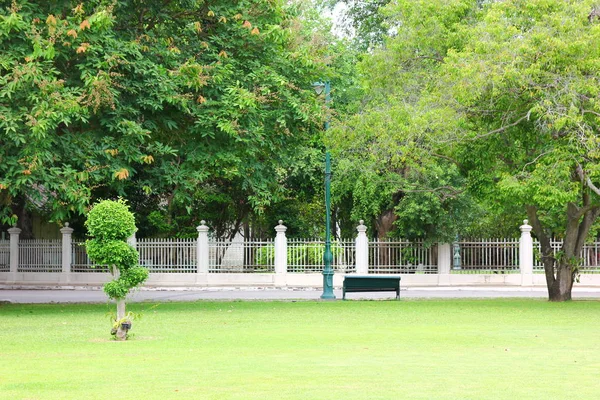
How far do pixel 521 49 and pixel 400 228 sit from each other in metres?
16.8

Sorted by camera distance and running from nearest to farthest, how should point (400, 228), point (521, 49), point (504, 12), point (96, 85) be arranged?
point (96, 85), point (521, 49), point (504, 12), point (400, 228)

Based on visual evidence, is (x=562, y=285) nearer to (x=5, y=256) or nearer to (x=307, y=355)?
(x=307, y=355)

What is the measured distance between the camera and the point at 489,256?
37.2m

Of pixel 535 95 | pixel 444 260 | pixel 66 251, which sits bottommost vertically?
pixel 444 260

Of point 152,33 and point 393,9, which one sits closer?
point 152,33

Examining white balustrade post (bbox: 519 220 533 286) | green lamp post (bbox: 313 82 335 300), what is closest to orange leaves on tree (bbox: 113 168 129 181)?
green lamp post (bbox: 313 82 335 300)

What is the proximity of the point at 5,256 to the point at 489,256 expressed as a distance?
17642mm

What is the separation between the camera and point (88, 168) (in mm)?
23016

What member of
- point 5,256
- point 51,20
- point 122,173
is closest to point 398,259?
point 5,256

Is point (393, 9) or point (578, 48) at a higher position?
point (393, 9)

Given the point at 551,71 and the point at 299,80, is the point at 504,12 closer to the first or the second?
the point at 551,71

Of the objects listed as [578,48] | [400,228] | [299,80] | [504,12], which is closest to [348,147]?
[299,80]

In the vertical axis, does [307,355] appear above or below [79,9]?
below

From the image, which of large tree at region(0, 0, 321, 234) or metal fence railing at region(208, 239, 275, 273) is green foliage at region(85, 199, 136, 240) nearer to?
large tree at region(0, 0, 321, 234)
